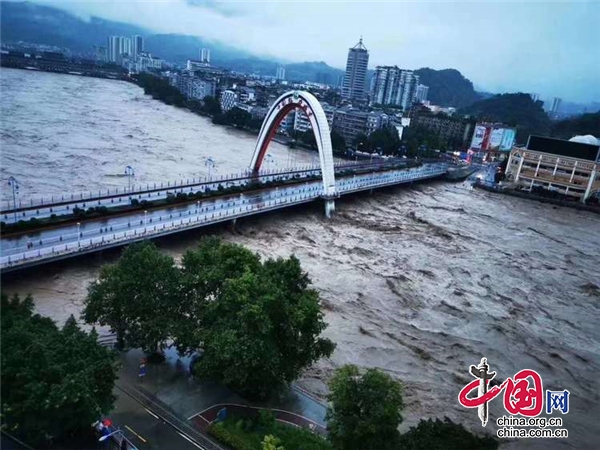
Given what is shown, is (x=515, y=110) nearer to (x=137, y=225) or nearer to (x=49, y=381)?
(x=137, y=225)

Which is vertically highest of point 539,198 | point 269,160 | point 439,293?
point 269,160

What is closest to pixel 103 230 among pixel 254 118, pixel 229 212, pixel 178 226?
pixel 178 226

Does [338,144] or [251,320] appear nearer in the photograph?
[251,320]

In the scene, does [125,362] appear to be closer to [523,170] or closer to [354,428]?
[354,428]

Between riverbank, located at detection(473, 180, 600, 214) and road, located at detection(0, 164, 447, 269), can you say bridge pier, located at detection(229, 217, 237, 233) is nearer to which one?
road, located at detection(0, 164, 447, 269)

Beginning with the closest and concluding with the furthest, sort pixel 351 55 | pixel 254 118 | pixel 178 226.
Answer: pixel 178 226 < pixel 254 118 < pixel 351 55

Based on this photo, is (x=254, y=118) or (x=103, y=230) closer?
(x=103, y=230)

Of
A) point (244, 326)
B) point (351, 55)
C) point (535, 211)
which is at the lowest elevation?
point (535, 211)

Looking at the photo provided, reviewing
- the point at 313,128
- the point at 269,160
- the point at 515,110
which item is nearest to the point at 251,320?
the point at 313,128
